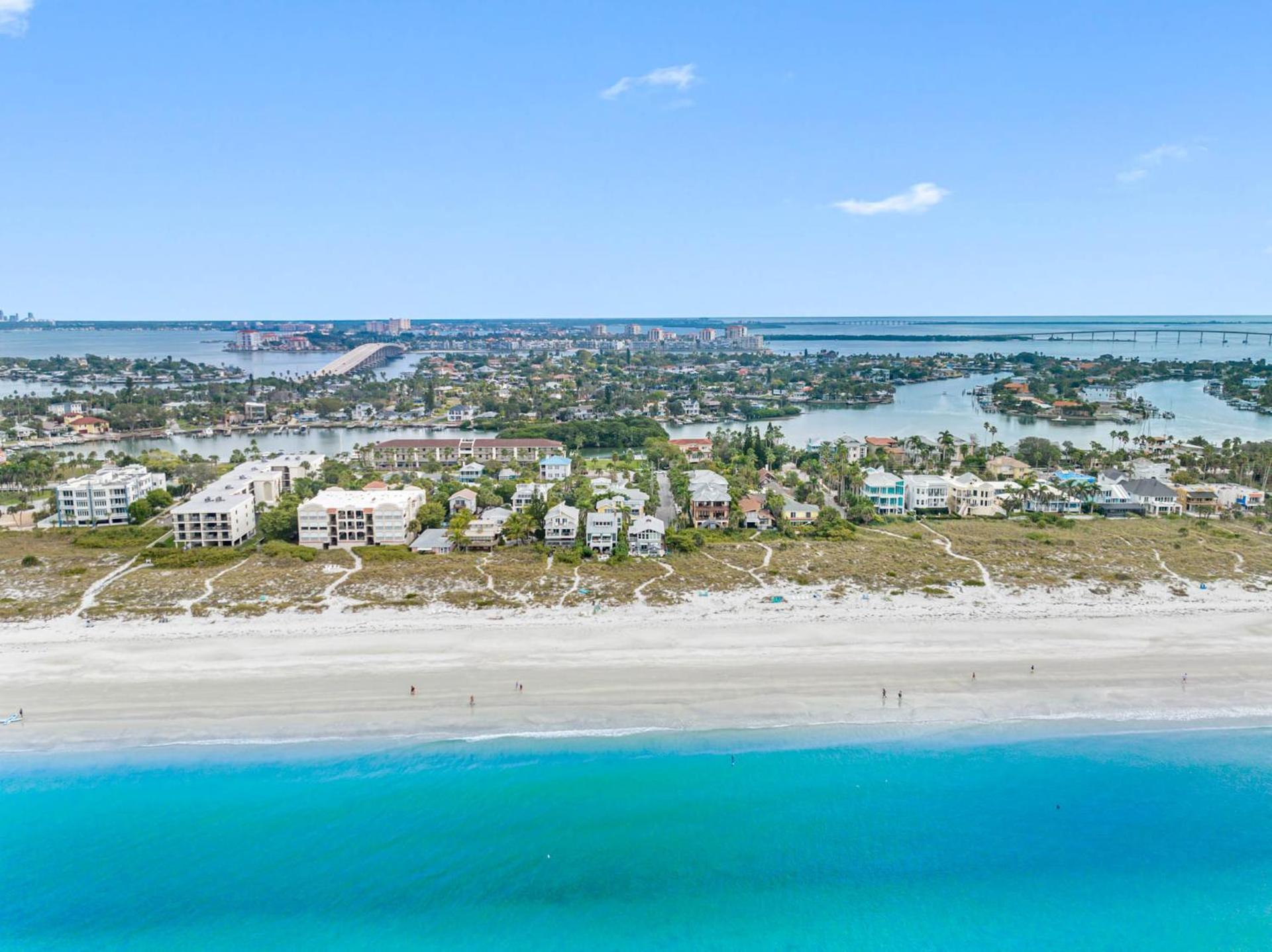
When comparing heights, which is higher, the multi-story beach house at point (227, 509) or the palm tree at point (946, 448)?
the palm tree at point (946, 448)

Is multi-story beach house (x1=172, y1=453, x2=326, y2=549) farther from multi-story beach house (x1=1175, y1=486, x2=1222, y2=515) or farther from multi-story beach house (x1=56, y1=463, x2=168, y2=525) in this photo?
multi-story beach house (x1=1175, y1=486, x2=1222, y2=515)

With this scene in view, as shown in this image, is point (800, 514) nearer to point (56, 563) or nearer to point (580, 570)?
point (580, 570)

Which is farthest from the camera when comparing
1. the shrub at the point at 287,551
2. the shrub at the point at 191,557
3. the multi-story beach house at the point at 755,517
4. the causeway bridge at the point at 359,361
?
the causeway bridge at the point at 359,361

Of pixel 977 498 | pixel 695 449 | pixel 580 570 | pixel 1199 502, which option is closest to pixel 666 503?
pixel 580 570

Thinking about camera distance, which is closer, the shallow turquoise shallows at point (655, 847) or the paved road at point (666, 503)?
the shallow turquoise shallows at point (655, 847)

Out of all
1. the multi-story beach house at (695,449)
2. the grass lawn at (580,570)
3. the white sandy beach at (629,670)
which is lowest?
the white sandy beach at (629,670)

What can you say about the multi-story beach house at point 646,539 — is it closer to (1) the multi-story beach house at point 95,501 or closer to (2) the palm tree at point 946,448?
(1) the multi-story beach house at point 95,501

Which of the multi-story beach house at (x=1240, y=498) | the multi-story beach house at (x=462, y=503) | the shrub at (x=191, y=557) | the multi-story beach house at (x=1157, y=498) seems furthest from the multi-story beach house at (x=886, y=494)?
the shrub at (x=191, y=557)
